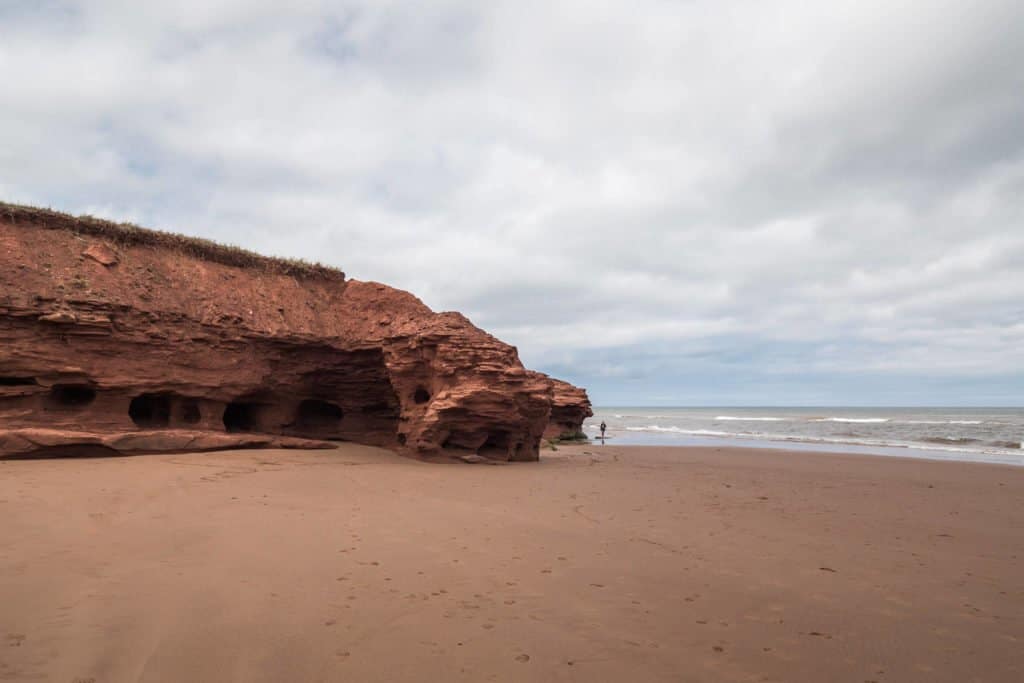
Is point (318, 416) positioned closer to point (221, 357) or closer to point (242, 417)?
point (242, 417)

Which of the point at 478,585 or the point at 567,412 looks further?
the point at 567,412

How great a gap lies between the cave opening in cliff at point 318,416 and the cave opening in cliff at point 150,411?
387cm

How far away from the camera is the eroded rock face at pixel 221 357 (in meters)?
13.4

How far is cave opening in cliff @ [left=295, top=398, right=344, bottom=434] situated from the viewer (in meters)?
19.3

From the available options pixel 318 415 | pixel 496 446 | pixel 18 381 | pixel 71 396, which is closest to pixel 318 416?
pixel 318 415

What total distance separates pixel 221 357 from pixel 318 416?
4.71 metres

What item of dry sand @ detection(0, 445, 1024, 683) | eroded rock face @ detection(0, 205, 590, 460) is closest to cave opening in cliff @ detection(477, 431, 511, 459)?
eroded rock face @ detection(0, 205, 590, 460)

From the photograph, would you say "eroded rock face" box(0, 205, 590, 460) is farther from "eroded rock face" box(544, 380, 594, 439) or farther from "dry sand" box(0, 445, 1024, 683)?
"eroded rock face" box(544, 380, 594, 439)

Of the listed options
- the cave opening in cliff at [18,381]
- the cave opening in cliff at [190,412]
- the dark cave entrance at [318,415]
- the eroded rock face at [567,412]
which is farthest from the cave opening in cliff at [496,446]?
the eroded rock face at [567,412]

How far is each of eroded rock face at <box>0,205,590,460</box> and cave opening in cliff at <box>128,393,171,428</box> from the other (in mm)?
60

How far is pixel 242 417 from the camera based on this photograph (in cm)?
1889

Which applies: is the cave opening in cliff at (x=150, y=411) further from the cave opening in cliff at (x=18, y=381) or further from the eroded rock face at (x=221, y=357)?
the cave opening in cliff at (x=18, y=381)

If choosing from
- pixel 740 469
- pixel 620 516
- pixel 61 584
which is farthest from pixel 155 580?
pixel 740 469

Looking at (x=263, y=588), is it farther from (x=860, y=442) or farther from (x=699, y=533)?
(x=860, y=442)
